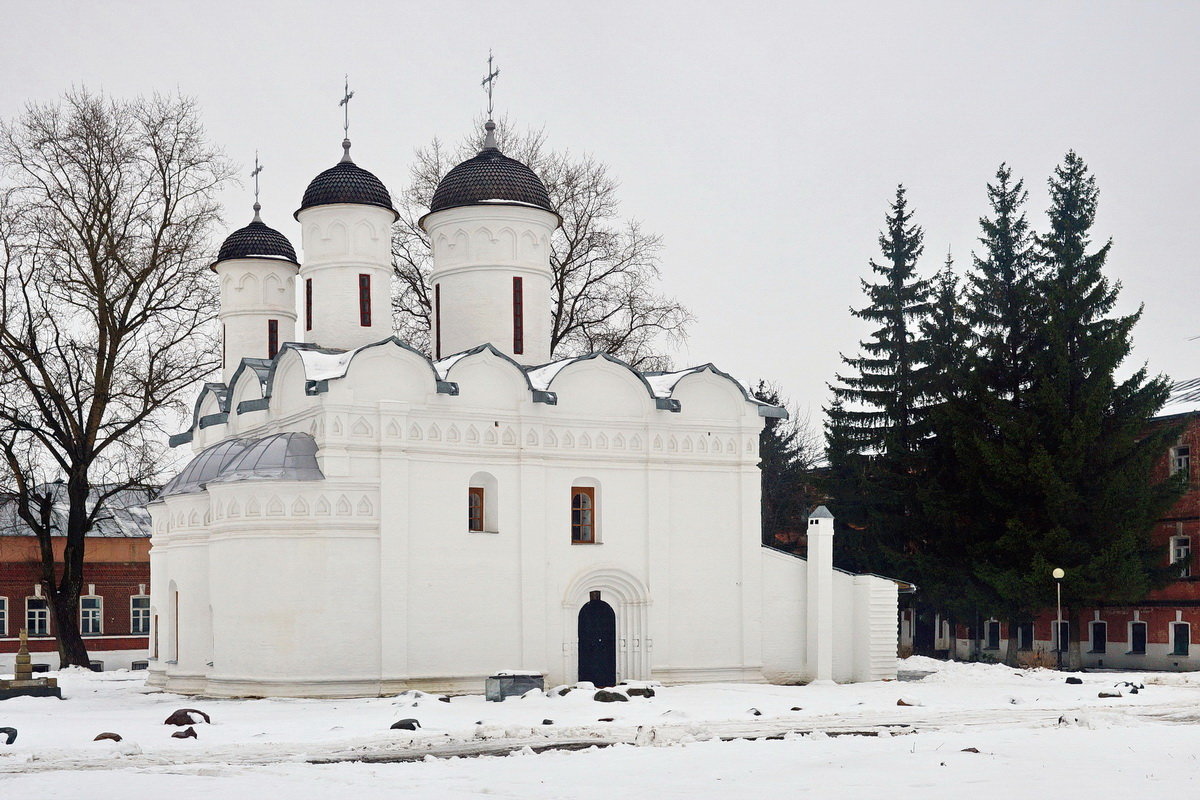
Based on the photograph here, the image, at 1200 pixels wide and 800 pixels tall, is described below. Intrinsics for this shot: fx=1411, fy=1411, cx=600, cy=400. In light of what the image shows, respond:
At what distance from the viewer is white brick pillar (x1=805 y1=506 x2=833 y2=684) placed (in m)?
24.4

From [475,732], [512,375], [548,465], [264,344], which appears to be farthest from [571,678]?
[264,344]

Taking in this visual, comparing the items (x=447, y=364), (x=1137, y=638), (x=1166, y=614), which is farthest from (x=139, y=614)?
(x=1166, y=614)

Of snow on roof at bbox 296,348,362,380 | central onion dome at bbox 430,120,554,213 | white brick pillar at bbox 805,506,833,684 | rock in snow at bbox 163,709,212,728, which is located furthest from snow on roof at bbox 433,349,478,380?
rock in snow at bbox 163,709,212,728

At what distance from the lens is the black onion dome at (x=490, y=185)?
2523cm

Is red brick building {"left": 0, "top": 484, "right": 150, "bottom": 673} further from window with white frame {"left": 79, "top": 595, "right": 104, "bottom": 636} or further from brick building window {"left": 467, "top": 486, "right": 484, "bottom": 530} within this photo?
brick building window {"left": 467, "top": 486, "right": 484, "bottom": 530}

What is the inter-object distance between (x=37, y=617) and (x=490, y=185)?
69.9 feet

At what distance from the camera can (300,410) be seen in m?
22.5

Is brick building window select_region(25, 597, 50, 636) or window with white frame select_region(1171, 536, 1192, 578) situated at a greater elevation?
window with white frame select_region(1171, 536, 1192, 578)

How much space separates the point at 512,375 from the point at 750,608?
585 cm

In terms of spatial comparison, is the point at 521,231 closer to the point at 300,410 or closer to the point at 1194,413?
the point at 300,410

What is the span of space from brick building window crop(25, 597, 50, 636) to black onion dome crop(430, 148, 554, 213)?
20070 millimetres

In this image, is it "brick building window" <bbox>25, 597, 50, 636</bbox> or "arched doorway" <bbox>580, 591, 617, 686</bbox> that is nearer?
"arched doorway" <bbox>580, 591, 617, 686</bbox>

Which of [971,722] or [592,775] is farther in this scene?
[971,722]

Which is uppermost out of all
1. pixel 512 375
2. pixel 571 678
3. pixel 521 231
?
pixel 521 231
